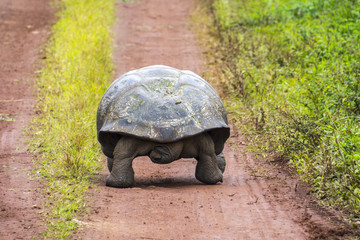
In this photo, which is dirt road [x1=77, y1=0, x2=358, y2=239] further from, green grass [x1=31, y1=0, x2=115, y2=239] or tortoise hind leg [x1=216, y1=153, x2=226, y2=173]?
green grass [x1=31, y1=0, x2=115, y2=239]

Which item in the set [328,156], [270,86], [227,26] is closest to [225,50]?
[227,26]

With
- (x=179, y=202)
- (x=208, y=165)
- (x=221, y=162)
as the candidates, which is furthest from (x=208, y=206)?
(x=221, y=162)

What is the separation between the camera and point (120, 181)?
5.43 meters

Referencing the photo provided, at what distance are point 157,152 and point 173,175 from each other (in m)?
0.88

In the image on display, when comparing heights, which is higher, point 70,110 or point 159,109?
point 159,109

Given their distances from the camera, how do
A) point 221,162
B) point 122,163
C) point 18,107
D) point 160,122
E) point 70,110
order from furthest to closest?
point 18,107, point 70,110, point 221,162, point 122,163, point 160,122

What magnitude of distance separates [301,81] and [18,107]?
4.00 metres

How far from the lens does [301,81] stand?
8.45m

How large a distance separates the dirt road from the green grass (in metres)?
0.21

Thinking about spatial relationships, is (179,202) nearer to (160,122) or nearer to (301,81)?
(160,122)

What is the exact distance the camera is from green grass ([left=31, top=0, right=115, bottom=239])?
4.90 meters

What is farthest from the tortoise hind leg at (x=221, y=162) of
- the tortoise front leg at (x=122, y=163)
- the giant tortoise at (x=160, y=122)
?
the tortoise front leg at (x=122, y=163)

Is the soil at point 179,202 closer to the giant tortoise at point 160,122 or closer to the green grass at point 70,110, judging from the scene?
the green grass at point 70,110

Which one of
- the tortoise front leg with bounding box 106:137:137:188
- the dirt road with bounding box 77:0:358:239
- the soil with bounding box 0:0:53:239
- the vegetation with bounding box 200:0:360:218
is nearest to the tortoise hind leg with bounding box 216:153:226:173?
the dirt road with bounding box 77:0:358:239
